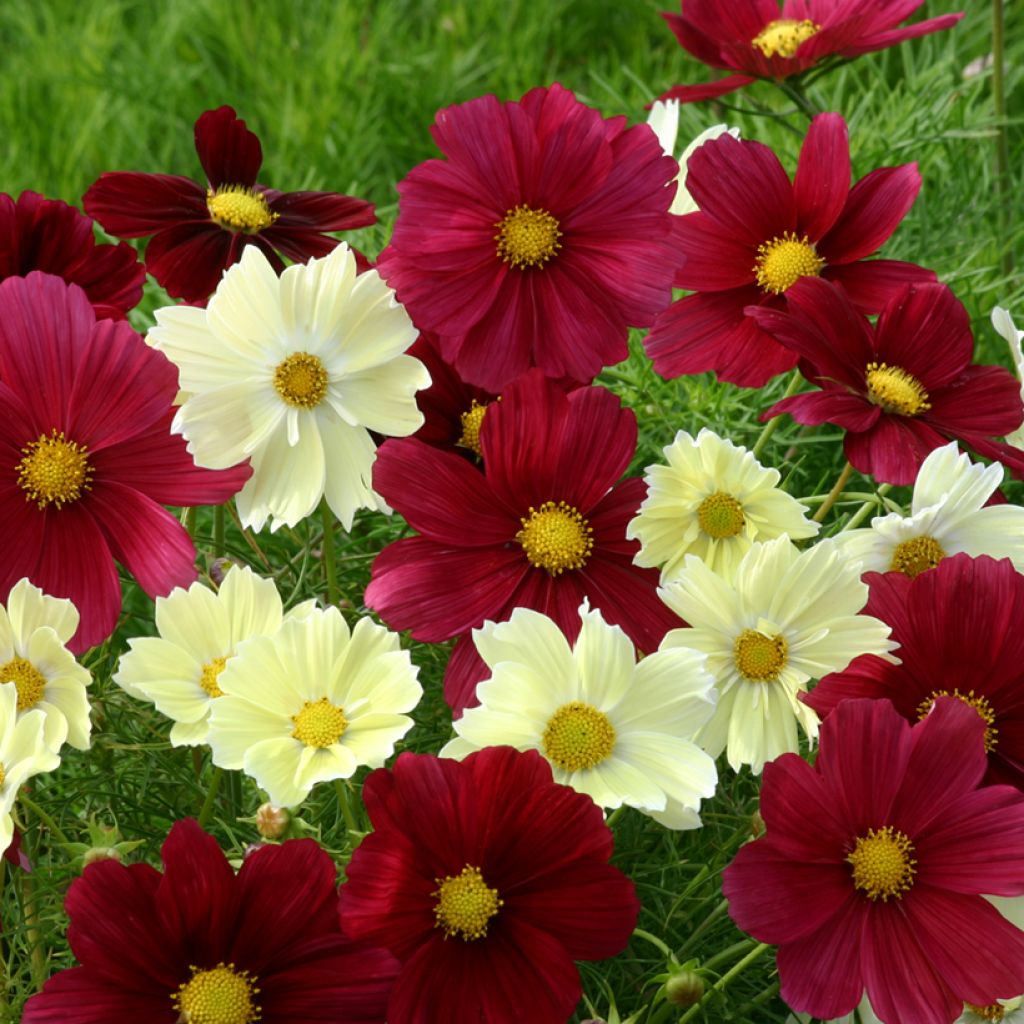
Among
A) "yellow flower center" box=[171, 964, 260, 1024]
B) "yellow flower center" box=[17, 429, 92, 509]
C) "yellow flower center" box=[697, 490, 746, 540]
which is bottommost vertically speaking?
"yellow flower center" box=[171, 964, 260, 1024]

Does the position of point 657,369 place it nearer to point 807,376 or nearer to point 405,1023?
point 807,376

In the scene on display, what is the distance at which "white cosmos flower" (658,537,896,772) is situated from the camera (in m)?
0.58

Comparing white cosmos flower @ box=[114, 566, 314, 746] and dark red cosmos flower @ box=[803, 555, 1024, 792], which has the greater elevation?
white cosmos flower @ box=[114, 566, 314, 746]

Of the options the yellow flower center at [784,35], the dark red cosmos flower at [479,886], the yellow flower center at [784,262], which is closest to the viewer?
the dark red cosmos flower at [479,886]

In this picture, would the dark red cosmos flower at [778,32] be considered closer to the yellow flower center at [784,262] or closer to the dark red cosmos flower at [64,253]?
the yellow flower center at [784,262]

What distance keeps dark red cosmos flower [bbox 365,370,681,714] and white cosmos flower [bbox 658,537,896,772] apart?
0.04 meters

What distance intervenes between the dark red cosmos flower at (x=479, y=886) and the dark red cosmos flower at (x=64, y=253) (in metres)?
0.34

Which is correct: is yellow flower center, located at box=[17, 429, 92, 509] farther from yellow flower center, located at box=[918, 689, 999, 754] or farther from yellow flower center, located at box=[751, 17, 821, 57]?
yellow flower center, located at box=[751, 17, 821, 57]

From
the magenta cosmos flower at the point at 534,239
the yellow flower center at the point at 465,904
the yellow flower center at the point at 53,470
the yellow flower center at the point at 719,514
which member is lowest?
the yellow flower center at the point at 465,904

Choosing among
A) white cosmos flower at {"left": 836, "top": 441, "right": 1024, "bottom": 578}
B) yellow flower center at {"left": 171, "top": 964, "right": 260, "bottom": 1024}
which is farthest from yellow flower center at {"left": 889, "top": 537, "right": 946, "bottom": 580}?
yellow flower center at {"left": 171, "top": 964, "right": 260, "bottom": 1024}

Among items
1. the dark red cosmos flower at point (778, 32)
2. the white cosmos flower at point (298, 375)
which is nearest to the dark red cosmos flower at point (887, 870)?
the white cosmos flower at point (298, 375)

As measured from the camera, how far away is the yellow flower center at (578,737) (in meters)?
0.56

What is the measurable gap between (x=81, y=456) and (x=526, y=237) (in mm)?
212

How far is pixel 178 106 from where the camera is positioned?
1.92 metres
